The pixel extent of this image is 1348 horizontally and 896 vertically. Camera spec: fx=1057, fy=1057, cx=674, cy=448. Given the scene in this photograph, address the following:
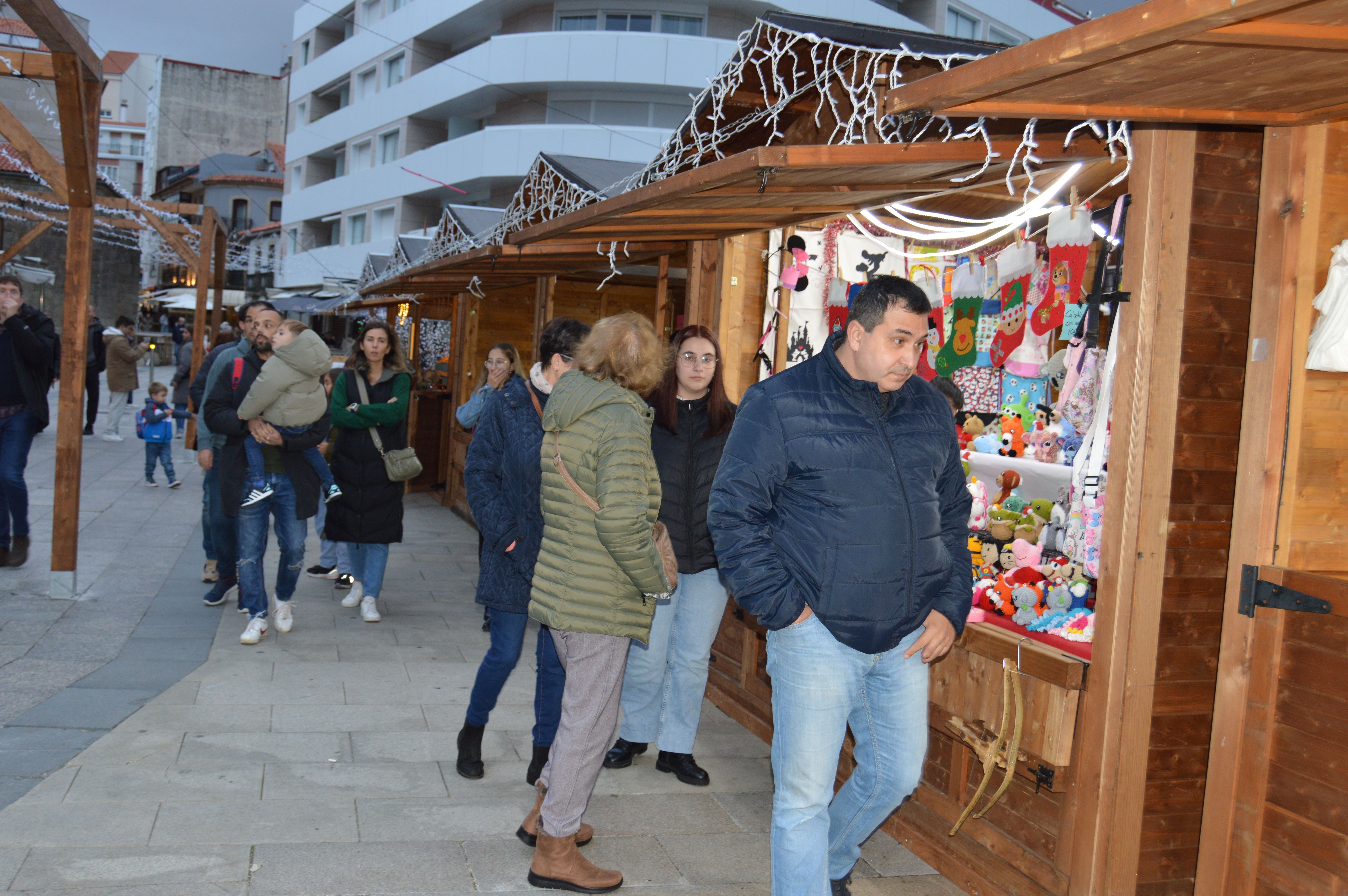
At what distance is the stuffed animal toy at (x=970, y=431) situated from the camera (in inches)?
211

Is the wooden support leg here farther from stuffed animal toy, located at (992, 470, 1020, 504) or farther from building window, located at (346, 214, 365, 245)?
building window, located at (346, 214, 365, 245)

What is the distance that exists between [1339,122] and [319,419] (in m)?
5.19

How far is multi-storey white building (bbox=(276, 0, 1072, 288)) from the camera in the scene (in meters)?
30.2

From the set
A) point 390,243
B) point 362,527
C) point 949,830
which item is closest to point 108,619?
point 362,527

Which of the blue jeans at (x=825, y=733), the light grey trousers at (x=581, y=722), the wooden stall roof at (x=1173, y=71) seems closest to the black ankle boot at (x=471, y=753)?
the light grey trousers at (x=581, y=722)

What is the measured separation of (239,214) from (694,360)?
54841 millimetres

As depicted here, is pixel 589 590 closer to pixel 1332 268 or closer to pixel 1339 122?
pixel 1332 268

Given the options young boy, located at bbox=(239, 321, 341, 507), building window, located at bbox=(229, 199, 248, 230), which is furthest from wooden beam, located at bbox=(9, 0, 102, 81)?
building window, located at bbox=(229, 199, 248, 230)

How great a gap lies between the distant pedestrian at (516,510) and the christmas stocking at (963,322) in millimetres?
2204

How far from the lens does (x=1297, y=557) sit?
2.97 m

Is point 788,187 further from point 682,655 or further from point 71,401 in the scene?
point 71,401

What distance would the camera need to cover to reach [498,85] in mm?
31062

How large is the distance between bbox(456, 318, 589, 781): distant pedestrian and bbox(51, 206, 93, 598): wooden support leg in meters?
3.67

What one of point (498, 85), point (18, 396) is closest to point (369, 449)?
point (18, 396)
